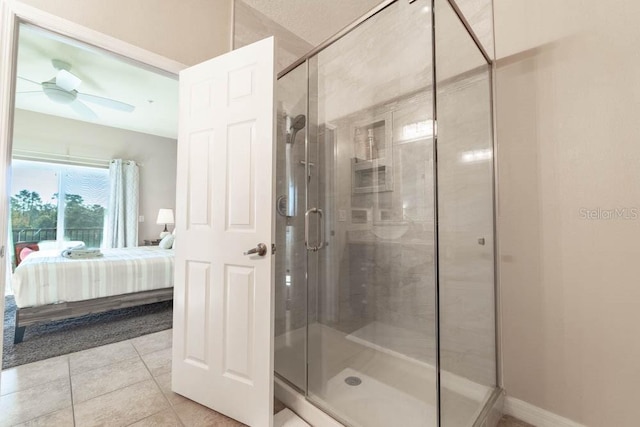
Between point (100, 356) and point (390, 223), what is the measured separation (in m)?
2.59

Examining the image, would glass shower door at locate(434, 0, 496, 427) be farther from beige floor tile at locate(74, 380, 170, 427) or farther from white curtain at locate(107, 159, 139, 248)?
white curtain at locate(107, 159, 139, 248)

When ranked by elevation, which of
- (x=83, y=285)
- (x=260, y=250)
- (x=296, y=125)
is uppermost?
(x=296, y=125)

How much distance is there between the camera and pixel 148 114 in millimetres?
4594

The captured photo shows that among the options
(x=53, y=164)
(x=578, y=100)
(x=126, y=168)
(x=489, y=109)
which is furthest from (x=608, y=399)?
(x=53, y=164)

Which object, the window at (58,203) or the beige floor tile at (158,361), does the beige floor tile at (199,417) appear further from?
the window at (58,203)

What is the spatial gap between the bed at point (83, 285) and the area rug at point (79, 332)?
164mm

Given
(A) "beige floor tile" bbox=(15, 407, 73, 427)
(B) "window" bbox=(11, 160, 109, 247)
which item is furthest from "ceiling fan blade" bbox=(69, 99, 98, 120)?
(A) "beige floor tile" bbox=(15, 407, 73, 427)

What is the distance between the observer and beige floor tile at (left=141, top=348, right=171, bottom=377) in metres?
2.03

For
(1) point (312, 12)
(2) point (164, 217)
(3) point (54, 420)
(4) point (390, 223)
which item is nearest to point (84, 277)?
(3) point (54, 420)

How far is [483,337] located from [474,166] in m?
1.03

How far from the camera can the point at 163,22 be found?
180cm

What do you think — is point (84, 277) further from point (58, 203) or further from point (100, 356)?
point (58, 203)

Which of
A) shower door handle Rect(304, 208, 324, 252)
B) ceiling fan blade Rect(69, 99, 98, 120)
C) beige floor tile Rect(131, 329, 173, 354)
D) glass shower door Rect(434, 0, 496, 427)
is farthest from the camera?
ceiling fan blade Rect(69, 99, 98, 120)

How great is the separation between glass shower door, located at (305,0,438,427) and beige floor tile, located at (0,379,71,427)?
1.54 meters
